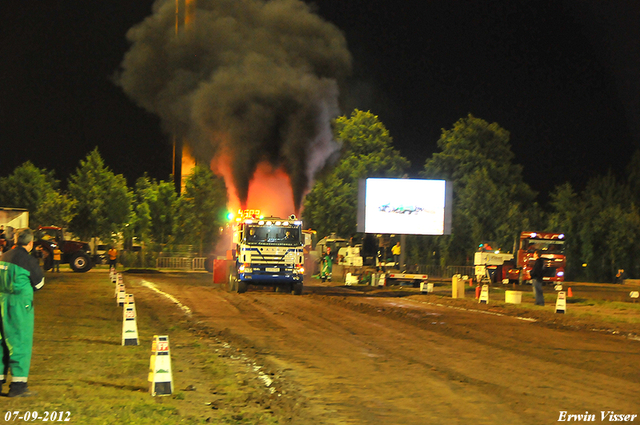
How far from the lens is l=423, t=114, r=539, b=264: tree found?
183ft

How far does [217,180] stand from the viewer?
211 ft

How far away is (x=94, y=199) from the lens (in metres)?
66.6

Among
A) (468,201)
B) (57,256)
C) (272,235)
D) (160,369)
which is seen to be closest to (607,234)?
(468,201)

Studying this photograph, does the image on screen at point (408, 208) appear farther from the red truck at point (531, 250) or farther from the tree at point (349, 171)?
the tree at point (349, 171)

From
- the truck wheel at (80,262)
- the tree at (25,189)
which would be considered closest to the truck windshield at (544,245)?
the truck wheel at (80,262)

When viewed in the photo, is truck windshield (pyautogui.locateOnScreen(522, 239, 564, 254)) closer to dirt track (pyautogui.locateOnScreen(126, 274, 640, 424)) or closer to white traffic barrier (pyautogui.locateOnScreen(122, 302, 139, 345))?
dirt track (pyautogui.locateOnScreen(126, 274, 640, 424))

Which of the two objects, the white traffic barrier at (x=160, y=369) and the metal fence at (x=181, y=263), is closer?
the white traffic barrier at (x=160, y=369)

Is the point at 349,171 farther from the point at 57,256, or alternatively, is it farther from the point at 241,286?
the point at 241,286

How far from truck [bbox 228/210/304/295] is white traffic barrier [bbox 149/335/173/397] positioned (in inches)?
707

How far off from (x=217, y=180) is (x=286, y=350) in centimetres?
5259

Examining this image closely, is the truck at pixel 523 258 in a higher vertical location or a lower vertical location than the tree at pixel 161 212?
lower

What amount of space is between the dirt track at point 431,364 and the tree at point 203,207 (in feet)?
150

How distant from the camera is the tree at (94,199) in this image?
219 ft

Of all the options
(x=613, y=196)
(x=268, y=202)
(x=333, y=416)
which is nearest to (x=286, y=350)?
(x=333, y=416)
